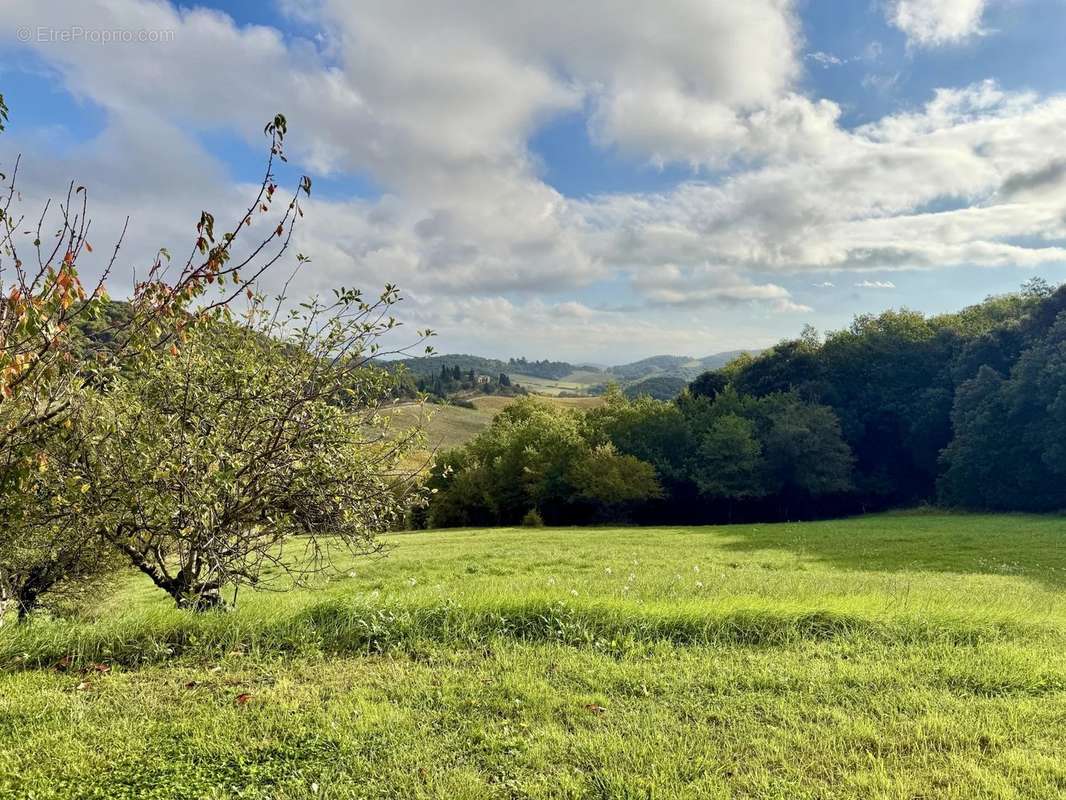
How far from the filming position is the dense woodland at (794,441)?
1803 inches

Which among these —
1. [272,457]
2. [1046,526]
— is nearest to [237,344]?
[272,457]

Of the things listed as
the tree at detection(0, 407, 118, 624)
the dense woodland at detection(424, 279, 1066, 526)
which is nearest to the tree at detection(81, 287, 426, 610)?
the tree at detection(0, 407, 118, 624)

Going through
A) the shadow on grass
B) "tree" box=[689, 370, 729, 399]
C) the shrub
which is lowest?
the shrub

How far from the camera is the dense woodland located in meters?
45.8

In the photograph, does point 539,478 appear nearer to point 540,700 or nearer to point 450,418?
point 540,700

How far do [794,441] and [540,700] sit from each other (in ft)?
151

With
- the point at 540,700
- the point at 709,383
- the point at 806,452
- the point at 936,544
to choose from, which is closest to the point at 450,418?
the point at 709,383

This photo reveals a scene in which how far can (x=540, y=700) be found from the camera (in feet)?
17.4

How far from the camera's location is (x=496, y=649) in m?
6.52

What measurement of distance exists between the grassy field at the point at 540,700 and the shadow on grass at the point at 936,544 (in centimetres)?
1291

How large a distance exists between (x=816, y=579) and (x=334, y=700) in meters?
14.8

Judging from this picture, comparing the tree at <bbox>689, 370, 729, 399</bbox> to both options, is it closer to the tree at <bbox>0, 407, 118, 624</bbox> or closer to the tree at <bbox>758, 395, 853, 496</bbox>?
the tree at <bbox>758, 395, 853, 496</bbox>

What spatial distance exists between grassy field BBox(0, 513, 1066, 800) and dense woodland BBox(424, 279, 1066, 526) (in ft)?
129

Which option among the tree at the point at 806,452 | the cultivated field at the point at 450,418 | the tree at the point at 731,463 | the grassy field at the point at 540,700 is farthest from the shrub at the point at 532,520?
the grassy field at the point at 540,700
